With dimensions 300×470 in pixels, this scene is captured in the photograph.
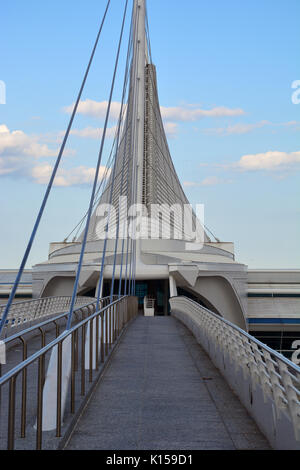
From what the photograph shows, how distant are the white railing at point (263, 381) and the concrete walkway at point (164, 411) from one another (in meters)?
0.14

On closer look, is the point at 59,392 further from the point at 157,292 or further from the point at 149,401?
the point at 157,292

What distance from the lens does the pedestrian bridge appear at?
3980mm

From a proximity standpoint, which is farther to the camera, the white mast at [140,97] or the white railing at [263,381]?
the white mast at [140,97]

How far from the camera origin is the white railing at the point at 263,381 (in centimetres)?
399

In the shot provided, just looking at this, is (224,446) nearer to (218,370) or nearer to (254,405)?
(254,405)

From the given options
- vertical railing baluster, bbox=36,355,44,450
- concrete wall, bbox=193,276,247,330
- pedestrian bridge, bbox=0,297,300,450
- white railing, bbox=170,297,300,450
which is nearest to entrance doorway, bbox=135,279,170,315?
concrete wall, bbox=193,276,247,330

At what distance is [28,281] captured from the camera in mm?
43844

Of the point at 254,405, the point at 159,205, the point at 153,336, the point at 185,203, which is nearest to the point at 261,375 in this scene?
the point at 254,405

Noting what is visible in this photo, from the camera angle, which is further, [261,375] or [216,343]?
[216,343]

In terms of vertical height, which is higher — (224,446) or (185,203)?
(185,203)

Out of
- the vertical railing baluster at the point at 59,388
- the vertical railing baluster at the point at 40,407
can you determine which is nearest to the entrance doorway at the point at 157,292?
the vertical railing baluster at the point at 59,388

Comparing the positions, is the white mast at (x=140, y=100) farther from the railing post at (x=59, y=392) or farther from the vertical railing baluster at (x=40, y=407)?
the vertical railing baluster at (x=40, y=407)
